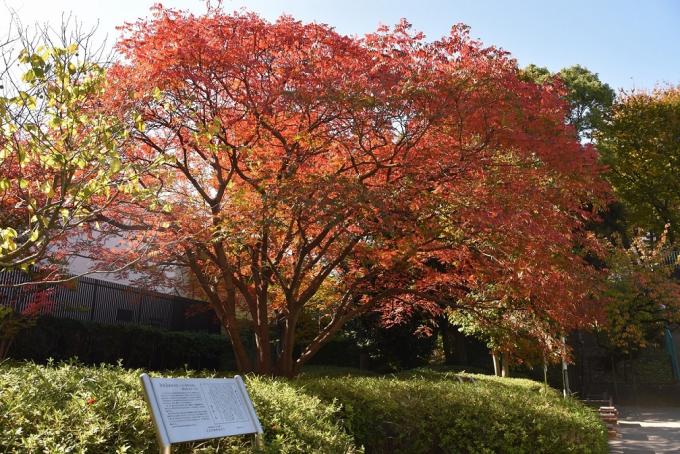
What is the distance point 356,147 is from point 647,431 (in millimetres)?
10354

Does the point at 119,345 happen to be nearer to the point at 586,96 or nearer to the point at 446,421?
the point at 446,421

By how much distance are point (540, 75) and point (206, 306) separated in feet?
55.1

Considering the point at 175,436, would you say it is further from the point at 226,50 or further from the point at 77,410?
the point at 226,50

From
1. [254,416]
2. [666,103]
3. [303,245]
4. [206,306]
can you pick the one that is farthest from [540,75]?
[254,416]

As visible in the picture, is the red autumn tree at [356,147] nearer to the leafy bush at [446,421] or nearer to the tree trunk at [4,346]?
the leafy bush at [446,421]

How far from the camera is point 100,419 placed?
3893 mm

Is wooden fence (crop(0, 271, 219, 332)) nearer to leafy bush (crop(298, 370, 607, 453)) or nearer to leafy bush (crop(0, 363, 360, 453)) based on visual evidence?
leafy bush (crop(298, 370, 607, 453))

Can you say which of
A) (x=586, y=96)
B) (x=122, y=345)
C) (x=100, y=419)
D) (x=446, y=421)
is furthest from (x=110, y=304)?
(x=586, y=96)

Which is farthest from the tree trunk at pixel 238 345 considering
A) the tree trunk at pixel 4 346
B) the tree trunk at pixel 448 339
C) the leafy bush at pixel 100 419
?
the tree trunk at pixel 448 339

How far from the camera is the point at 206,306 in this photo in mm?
17734

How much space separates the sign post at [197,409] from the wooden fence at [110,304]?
6513 mm

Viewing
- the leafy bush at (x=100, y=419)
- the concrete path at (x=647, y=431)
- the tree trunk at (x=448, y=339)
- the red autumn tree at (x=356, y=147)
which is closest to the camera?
the leafy bush at (x=100, y=419)

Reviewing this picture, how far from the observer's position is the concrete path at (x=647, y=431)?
10.9m

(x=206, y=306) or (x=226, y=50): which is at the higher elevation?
(x=226, y=50)
